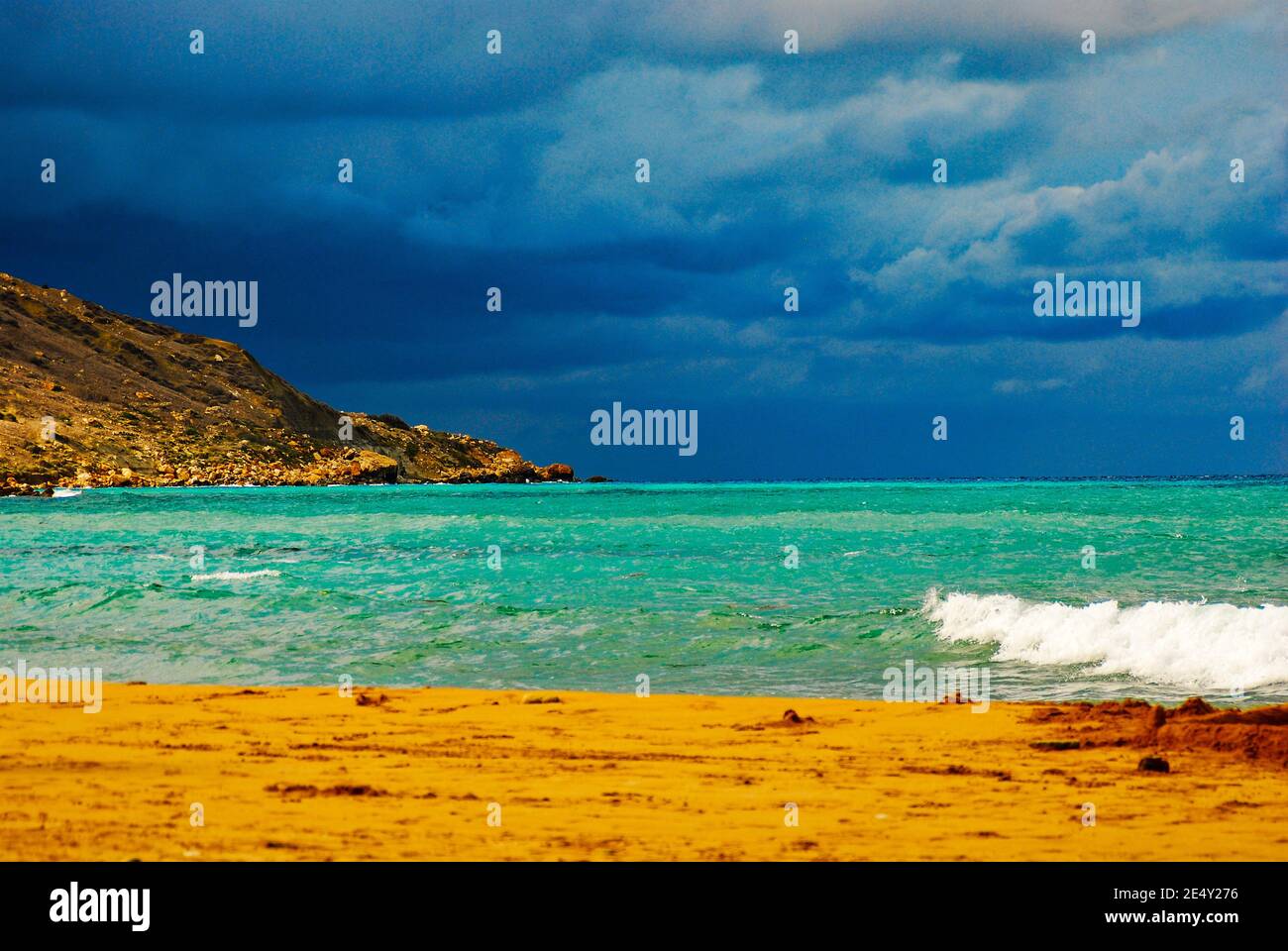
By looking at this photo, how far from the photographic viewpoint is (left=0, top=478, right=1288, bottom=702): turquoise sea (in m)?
14.2

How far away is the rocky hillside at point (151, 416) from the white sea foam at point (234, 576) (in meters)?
80.7

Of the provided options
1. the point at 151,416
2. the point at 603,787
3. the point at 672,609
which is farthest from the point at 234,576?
the point at 151,416

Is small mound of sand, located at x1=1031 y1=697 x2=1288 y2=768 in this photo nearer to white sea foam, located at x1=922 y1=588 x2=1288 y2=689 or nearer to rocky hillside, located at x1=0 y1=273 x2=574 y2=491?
white sea foam, located at x1=922 y1=588 x2=1288 y2=689

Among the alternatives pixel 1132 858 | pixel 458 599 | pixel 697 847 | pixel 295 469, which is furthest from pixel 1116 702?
pixel 295 469

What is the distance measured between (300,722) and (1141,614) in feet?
37.8

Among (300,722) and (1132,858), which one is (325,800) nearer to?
(300,722)

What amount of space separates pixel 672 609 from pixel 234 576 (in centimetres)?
1204

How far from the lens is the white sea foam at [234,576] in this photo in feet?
84.6

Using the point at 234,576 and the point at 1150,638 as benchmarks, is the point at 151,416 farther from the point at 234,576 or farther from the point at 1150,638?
the point at 1150,638

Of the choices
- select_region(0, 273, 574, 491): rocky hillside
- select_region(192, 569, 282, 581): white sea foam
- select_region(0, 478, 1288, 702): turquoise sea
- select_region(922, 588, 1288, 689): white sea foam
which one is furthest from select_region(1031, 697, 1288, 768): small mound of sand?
select_region(0, 273, 574, 491): rocky hillside

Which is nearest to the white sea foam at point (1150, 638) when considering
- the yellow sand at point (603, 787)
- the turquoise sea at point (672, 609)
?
the turquoise sea at point (672, 609)

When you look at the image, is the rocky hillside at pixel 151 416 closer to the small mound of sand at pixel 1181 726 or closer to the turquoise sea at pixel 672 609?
the turquoise sea at pixel 672 609

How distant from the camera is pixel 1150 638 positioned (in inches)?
578
